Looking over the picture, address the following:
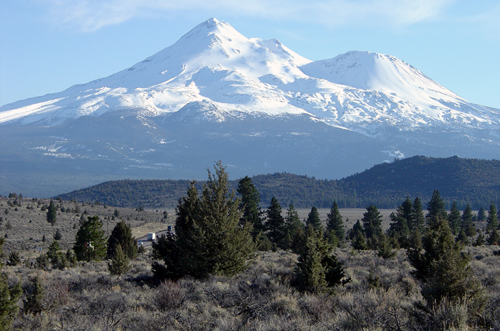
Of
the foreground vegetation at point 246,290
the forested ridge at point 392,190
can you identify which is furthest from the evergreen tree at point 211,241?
the forested ridge at point 392,190

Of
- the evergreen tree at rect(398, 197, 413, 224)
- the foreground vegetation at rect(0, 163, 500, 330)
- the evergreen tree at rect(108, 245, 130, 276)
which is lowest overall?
the evergreen tree at rect(398, 197, 413, 224)

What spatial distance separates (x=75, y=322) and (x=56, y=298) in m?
3.68

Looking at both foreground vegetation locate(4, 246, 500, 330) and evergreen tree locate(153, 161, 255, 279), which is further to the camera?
evergreen tree locate(153, 161, 255, 279)

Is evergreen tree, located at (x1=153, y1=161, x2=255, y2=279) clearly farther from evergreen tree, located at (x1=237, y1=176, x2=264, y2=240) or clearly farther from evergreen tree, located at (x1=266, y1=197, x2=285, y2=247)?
evergreen tree, located at (x1=266, y1=197, x2=285, y2=247)

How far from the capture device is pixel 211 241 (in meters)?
19.9

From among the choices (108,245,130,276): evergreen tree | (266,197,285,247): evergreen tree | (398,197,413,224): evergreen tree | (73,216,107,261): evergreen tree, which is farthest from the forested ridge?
(108,245,130,276): evergreen tree

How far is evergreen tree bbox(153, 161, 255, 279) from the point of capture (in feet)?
64.5

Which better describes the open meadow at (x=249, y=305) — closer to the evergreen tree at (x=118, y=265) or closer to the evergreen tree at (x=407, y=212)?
the evergreen tree at (x=118, y=265)

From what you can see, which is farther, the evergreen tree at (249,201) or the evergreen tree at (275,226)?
the evergreen tree at (275,226)

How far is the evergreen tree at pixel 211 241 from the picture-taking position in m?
19.7

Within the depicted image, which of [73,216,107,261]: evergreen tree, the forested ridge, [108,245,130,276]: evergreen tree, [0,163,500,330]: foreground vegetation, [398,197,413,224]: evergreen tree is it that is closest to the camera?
[0,163,500,330]: foreground vegetation

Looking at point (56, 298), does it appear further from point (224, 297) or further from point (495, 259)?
point (495, 259)

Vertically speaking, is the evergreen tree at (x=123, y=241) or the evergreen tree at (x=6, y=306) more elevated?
the evergreen tree at (x=6, y=306)

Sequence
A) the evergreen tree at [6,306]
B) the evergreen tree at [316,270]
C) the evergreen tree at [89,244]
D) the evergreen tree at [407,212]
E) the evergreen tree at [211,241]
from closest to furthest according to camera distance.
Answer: the evergreen tree at [6,306] < the evergreen tree at [316,270] < the evergreen tree at [211,241] < the evergreen tree at [89,244] < the evergreen tree at [407,212]
